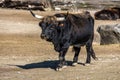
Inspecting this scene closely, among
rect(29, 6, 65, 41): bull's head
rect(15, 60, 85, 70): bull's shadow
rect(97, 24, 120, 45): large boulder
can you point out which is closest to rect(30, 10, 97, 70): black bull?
rect(29, 6, 65, 41): bull's head

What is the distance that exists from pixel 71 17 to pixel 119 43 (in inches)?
324

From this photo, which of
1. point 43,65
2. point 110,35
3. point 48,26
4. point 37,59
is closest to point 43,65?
point 43,65

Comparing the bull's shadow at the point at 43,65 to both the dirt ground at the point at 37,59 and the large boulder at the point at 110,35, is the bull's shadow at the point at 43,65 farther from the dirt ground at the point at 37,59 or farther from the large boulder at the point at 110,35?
the large boulder at the point at 110,35

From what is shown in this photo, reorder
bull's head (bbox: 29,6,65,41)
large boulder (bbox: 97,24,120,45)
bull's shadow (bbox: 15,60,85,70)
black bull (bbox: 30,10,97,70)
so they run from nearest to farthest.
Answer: bull's head (bbox: 29,6,65,41), black bull (bbox: 30,10,97,70), bull's shadow (bbox: 15,60,85,70), large boulder (bbox: 97,24,120,45)

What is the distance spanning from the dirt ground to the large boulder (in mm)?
447

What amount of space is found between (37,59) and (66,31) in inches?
141

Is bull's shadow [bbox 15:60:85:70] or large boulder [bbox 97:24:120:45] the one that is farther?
large boulder [bbox 97:24:120:45]

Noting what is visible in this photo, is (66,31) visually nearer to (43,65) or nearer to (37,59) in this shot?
(43,65)

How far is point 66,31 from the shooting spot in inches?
664

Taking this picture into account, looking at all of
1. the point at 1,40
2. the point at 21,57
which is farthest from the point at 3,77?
the point at 1,40

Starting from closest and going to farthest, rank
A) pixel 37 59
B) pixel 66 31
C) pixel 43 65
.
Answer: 1. pixel 66 31
2. pixel 43 65
3. pixel 37 59

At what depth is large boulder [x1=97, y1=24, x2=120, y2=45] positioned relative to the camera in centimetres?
2541

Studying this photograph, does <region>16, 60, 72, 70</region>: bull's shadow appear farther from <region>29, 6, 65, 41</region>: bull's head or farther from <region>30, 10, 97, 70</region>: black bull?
<region>29, 6, 65, 41</region>: bull's head

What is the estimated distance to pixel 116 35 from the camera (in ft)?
83.5
